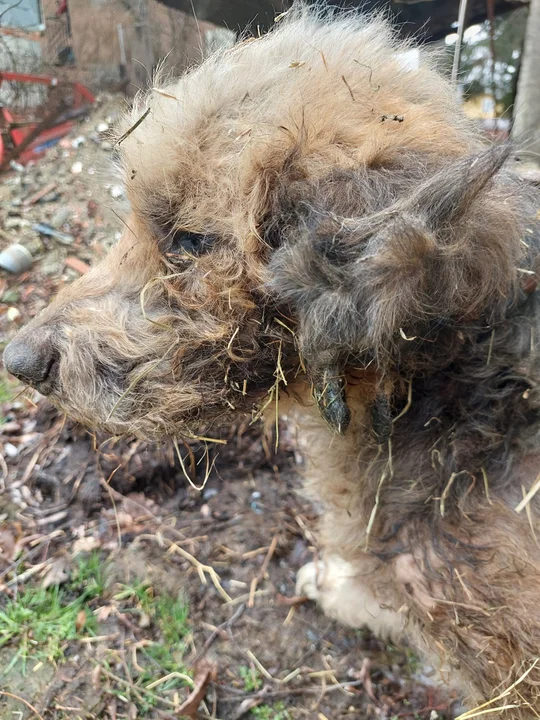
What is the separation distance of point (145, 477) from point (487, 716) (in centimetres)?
211

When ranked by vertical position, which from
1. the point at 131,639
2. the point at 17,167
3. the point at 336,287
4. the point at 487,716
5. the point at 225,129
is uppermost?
the point at 225,129

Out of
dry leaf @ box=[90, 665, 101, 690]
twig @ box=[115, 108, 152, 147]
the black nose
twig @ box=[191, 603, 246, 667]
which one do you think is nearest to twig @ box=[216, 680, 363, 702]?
twig @ box=[191, 603, 246, 667]

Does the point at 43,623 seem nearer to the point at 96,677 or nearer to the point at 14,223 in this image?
the point at 96,677

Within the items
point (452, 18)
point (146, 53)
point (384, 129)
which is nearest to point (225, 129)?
point (384, 129)

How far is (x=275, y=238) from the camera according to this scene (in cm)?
158

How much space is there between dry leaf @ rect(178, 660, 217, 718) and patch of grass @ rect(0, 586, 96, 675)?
563 millimetres

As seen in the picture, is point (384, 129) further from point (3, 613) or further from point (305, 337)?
point (3, 613)

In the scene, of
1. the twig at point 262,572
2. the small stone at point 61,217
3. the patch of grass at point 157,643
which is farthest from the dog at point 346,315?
the small stone at point 61,217

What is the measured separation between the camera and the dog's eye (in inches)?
67.1

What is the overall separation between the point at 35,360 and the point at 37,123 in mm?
2904

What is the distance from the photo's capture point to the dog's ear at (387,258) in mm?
1241

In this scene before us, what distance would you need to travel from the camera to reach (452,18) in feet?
14.7

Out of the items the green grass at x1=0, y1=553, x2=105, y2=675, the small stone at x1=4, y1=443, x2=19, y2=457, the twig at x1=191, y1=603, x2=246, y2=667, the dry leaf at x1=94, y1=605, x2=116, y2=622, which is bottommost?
the twig at x1=191, y1=603, x2=246, y2=667

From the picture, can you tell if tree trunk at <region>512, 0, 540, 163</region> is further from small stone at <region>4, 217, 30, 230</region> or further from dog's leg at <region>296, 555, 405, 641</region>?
small stone at <region>4, 217, 30, 230</region>
